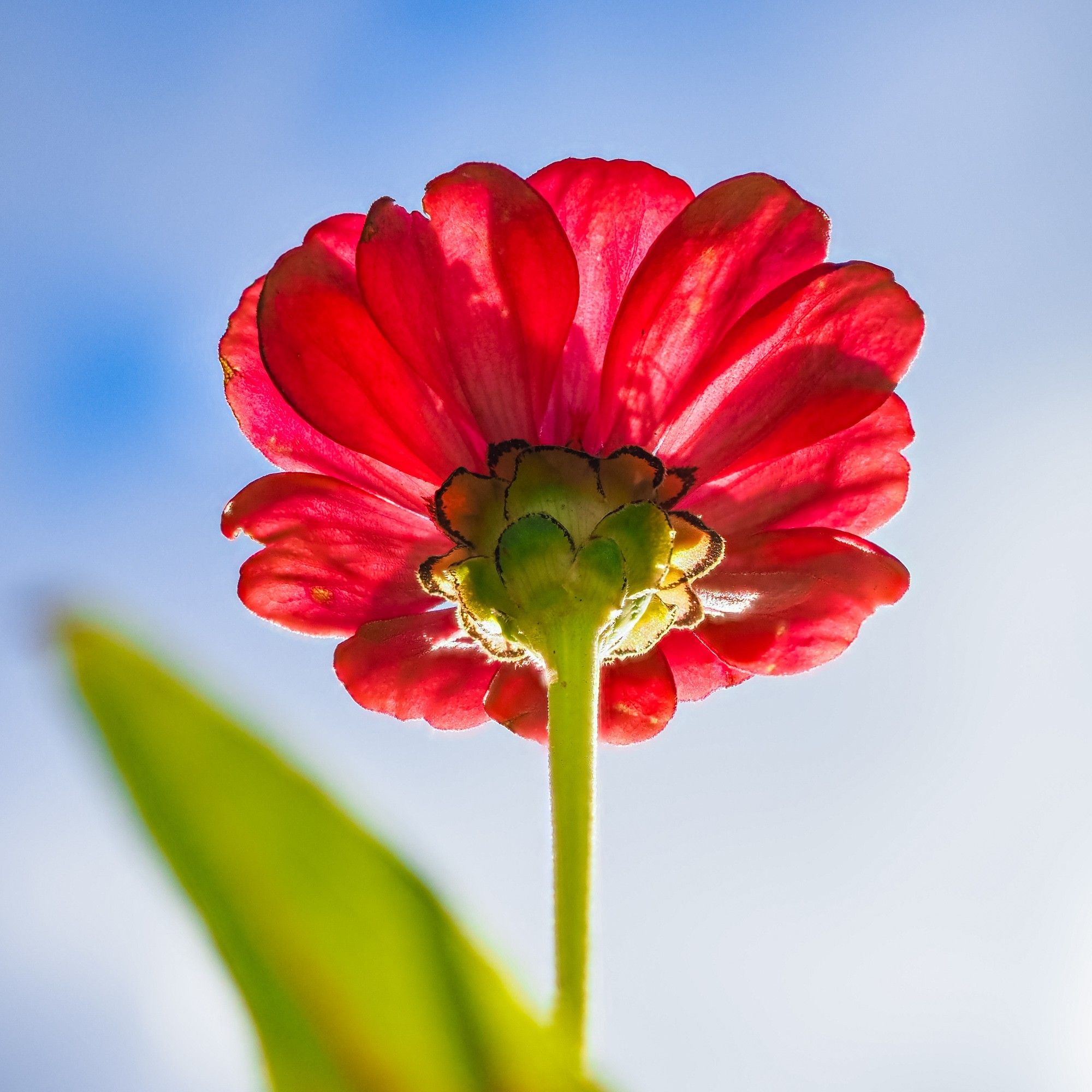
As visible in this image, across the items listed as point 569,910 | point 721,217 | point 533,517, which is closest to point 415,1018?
point 569,910

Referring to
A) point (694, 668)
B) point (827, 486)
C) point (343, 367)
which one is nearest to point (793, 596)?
point (827, 486)

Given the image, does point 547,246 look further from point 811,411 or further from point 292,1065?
point 292,1065

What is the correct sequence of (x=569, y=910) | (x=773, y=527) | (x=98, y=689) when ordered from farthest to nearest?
1. (x=773, y=527)
2. (x=569, y=910)
3. (x=98, y=689)

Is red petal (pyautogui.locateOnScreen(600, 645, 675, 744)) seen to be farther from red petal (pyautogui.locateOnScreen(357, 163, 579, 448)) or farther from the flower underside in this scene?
red petal (pyautogui.locateOnScreen(357, 163, 579, 448))

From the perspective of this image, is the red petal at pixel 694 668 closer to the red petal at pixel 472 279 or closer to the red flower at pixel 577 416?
the red flower at pixel 577 416

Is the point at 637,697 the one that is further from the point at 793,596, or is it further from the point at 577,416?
the point at 577,416

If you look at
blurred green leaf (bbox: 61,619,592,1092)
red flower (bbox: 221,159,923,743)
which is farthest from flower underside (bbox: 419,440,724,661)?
blurred green leaf (bbox: 61,619,592,1092)
